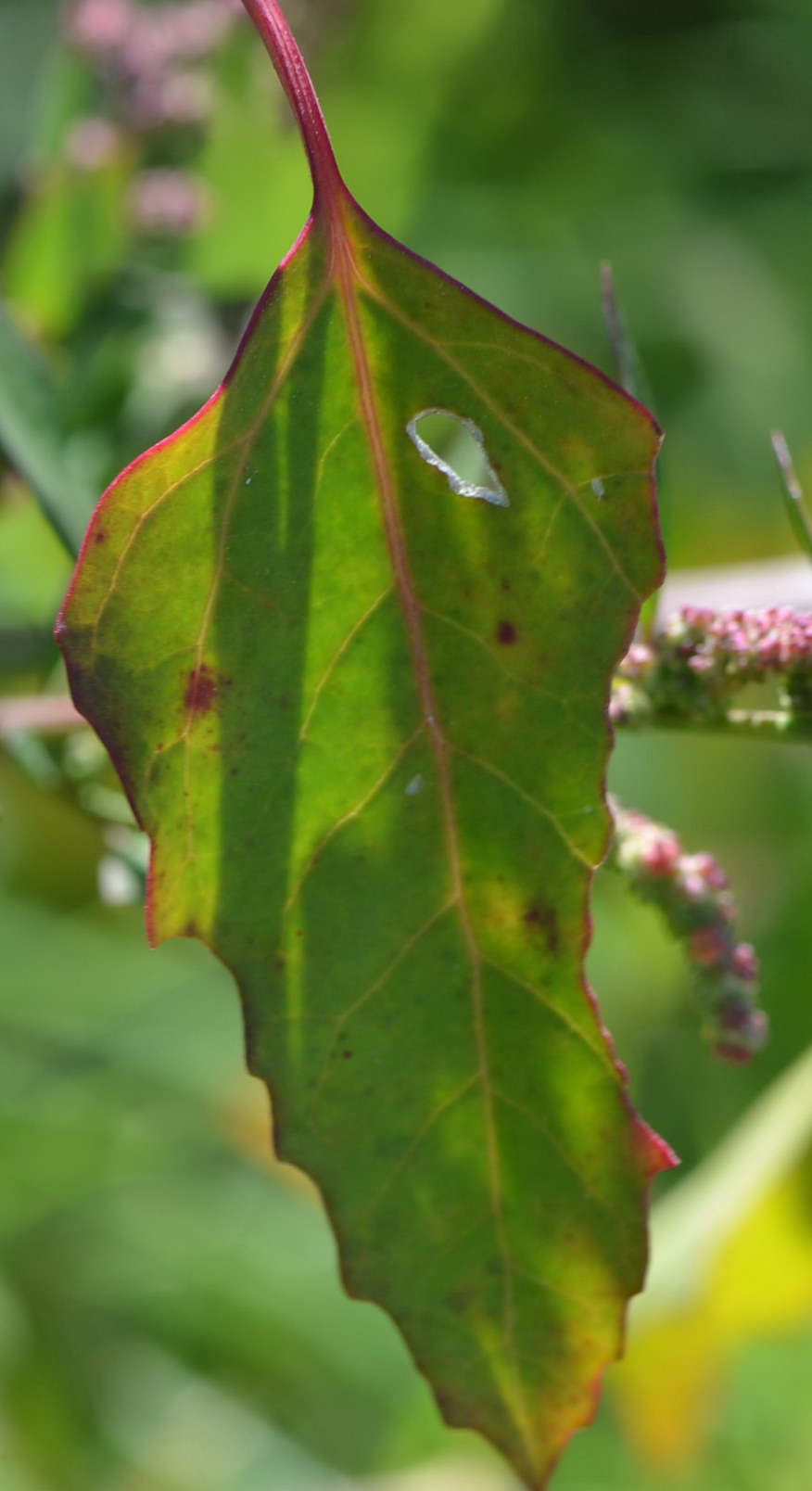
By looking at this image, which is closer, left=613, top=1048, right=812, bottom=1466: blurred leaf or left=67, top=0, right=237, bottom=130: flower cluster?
left=613, top=1048, right=812, bottom=1466: blurred leaf

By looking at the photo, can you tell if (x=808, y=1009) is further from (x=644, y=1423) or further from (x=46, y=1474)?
(x=46, y=1474)

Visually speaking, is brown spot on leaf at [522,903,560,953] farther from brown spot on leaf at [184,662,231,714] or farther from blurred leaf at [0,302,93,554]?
blurred leaf at [0,302,93,554]

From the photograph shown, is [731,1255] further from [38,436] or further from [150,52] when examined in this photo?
[150,52]

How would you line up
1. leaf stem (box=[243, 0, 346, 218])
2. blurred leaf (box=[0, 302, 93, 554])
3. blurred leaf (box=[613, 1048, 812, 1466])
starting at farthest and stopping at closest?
blurred leaf (box=[613, 1048, 812, 1466]) < blurred leaf (box=[0, 302, 93, 554]) < leaf stem (box=[243, 0, 346, 218])

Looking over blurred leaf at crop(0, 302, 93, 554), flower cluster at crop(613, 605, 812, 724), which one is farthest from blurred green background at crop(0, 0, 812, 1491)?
flower cluster at crop(613, 605, 812, 724)

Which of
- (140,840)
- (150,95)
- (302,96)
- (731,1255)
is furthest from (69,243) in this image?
(731,1255)

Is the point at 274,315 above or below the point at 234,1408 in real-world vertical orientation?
above

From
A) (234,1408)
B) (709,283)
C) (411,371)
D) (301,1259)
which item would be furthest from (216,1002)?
(411,371)
